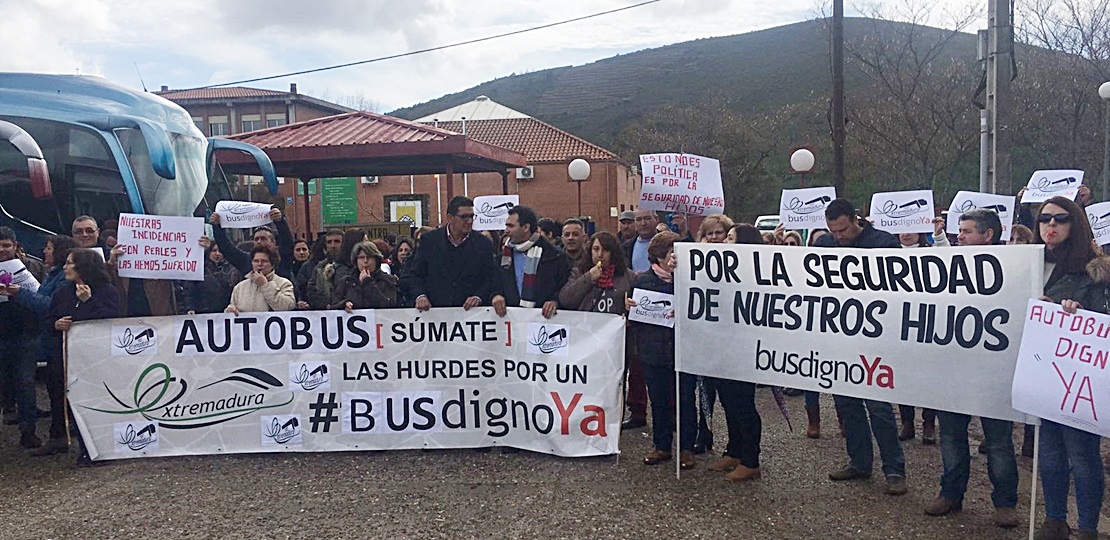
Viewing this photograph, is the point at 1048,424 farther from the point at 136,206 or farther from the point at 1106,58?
the point at 1106,58

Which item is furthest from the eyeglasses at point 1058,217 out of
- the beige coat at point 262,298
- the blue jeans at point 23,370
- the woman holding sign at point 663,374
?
the blue jeans at point 23,370

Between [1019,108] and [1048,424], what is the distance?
2871 centimetres

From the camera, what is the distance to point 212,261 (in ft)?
25.8

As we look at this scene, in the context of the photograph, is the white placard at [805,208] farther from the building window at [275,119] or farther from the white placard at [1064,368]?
the building window at [275,119]

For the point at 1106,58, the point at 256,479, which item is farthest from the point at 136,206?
the point at 1106,58

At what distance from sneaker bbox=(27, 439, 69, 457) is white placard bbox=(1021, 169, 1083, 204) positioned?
28.2 feet

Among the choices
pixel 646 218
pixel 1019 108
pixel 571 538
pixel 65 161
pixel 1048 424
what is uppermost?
pixel 1019 108

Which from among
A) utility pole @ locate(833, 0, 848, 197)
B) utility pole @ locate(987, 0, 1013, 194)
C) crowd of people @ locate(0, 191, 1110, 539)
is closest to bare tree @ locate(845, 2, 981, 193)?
utility pole @ locate(833, 0, 848, 197)

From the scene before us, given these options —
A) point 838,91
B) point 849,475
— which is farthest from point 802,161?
point 849,475

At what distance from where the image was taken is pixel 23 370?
651 cm

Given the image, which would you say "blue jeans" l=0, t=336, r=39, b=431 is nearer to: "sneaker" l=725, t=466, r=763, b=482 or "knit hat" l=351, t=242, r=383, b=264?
"knit hat" l=351, t=242, r=383, b=264

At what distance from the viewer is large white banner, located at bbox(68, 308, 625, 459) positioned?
605cm

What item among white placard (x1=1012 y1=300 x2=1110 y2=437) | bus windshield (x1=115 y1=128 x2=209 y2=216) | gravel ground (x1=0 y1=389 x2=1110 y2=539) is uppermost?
bus windshield (x1=115 y1=128 x2=209 y2=216)

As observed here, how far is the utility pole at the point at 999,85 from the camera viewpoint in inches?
399
